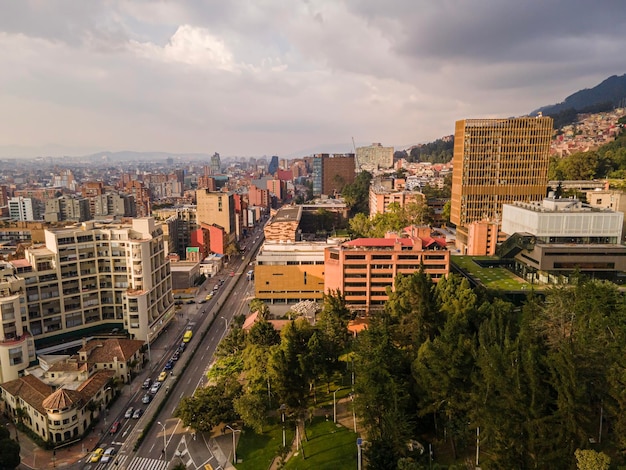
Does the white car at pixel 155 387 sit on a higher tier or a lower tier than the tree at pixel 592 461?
lower

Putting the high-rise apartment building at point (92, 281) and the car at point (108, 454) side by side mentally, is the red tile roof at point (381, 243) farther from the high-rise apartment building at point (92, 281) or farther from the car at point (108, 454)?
the car at point (108, 454)

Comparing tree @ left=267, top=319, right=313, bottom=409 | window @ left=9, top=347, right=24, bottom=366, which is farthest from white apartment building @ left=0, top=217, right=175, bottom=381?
tree @ left=267, top=319, right=313, bottom=409

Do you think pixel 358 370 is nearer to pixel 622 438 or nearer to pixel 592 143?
pixel 622 438

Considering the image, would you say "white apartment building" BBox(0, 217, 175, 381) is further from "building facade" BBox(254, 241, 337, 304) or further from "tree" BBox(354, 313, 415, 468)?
"tree" BBox(354, 313, 415, 468)

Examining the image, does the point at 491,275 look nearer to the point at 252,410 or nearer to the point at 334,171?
the point at 252,410

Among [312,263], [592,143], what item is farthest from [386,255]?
[592,143]

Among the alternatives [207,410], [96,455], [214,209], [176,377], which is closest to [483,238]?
[176,377]

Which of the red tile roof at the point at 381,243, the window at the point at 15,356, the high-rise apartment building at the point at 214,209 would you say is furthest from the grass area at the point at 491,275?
the high-rise apartment building at the point at 214,209
